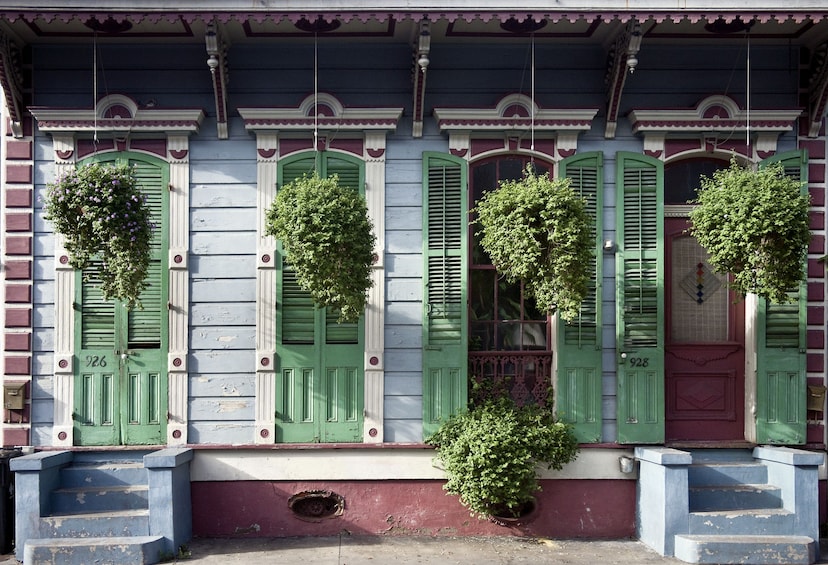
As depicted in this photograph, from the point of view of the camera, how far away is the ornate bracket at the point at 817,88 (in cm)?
770

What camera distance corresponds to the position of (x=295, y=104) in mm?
7789

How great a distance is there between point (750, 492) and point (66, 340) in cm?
712

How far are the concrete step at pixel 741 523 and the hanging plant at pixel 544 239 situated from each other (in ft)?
7.68

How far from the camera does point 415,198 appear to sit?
25.7 feet

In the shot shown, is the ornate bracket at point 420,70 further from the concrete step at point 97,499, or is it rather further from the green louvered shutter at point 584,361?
the concrete step at point 97,499

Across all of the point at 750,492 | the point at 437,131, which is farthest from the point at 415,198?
the point at 750,492

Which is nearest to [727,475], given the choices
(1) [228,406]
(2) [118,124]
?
(1) [228,406]

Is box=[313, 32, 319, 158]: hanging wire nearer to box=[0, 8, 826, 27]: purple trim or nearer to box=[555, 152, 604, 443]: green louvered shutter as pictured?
box=[0, 8, 826, 27]: purple trim

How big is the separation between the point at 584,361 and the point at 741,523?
6.92 ft

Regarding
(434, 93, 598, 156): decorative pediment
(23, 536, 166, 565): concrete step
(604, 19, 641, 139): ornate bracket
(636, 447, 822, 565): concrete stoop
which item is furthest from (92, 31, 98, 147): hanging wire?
(636, 447, 822, 565): concrete stoop

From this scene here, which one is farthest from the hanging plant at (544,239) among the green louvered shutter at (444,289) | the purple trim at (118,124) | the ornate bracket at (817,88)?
the purple trim at (118,124)

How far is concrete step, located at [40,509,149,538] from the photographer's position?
274 inches

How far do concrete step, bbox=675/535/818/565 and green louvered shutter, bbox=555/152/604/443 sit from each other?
1395 mm

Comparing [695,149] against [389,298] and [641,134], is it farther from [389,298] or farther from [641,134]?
[389,298]
